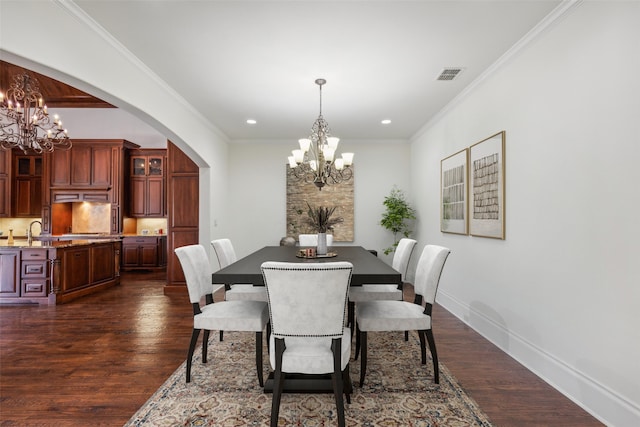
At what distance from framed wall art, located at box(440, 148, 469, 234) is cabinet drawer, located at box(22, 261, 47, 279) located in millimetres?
5616

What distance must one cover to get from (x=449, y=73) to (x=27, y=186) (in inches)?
350

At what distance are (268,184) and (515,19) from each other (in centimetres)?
465

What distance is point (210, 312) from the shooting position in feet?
8.32

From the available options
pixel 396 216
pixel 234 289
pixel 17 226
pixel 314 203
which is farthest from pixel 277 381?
pixel 17 226

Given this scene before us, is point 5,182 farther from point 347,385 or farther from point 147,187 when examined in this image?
point 347,385

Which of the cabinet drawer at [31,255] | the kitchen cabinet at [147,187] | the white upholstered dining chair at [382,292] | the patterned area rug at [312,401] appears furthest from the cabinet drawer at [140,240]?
the white upholstered dining chair at [382,292]

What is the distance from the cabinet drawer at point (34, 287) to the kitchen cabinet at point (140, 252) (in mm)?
2979

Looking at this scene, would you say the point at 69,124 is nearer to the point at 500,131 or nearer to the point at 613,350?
the point at 500,131

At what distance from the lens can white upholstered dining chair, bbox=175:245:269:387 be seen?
94.9 inches

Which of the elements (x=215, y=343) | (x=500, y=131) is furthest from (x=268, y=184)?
(x=500, y=131)

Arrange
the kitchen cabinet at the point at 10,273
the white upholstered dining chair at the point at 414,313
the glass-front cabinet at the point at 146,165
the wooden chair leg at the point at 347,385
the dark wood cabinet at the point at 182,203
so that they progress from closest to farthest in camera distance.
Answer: the wooden chair leg at the point at 347,385 < the white upholstered dining chair at the point at 414,313 < the kitchen cabinet at the point at 10,273 < the dark wood cabinet at the point at 182,203 < the glass-front cabinet at the point at 146,165

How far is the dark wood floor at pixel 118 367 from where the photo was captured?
2.11 meters

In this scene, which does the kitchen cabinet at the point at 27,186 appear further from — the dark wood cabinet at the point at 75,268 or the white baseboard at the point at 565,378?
the white baseboard at the point at 565,378

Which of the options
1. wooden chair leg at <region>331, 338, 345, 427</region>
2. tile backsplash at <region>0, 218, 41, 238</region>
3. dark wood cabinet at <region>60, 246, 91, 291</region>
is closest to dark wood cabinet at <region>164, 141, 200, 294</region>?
dark wood cabinet at <region>60, 246, 91, 291</region>
